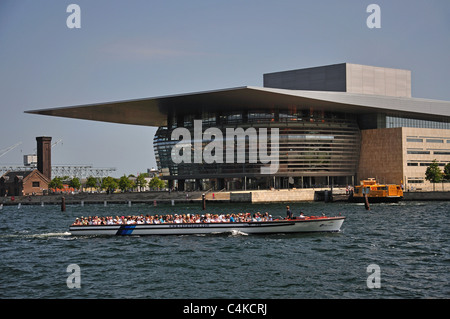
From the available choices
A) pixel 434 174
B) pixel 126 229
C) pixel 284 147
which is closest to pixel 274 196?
pixel 284 147

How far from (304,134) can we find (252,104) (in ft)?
34.0

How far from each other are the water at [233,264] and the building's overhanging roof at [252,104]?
42.9 m

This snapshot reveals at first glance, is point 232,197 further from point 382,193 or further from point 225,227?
point 225,227

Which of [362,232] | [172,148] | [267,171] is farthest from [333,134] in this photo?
[362,232]

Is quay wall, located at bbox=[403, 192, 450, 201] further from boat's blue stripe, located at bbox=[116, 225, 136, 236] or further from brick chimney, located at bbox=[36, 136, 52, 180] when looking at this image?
brick chimney, located at bbox=[36, 136, 52, 180]

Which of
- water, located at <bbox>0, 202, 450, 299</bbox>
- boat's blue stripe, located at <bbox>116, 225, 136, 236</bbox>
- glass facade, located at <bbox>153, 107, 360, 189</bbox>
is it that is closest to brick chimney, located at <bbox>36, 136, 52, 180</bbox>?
glass facade, located at <bbox>153, 107, 360, 189</bbox>

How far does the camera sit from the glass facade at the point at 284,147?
299 feet

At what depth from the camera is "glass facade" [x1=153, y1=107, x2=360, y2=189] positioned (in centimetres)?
9119

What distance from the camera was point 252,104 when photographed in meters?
87.9

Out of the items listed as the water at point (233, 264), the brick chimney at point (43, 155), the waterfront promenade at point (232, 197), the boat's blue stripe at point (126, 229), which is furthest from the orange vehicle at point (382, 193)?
the brick chimney at point (43, 155)

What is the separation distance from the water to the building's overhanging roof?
42.9 m

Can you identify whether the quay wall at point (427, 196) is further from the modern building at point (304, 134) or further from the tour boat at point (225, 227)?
Answer: the tour boat at point (225, 227)

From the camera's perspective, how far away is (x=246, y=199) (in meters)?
77.6
